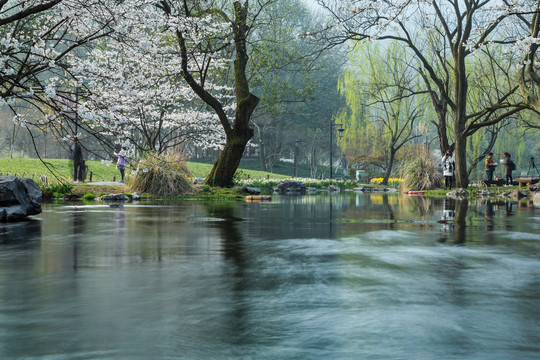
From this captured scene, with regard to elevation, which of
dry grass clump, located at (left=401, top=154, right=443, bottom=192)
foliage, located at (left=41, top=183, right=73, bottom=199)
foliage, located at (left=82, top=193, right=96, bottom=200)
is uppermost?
dry grass clump, located at (left=401, top=154, right=443, bottom=192)

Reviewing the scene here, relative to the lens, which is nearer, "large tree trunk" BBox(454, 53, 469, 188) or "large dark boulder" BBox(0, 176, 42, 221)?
"large dark boulder" BBox(0, 176, 42, 221)

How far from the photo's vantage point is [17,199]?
39.7 ft

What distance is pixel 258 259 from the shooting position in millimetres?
7082

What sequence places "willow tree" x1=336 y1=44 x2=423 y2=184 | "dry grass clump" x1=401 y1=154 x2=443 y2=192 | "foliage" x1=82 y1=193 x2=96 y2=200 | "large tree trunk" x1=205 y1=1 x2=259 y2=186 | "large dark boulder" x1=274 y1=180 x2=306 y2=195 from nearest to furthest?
"foliage" x1=82 y1=193 x2=96 y2=200 → "large tree trunk" x1=205 y1=1 x2=259 y2=186 → "dry grass clump" x1=401 y1=154 x2=443 y2=192 → "large dark boulder" x1=274 y1=180 x2=306 y2=195 → "willow tree" x1=336 y1=44 x2=423 y2=184

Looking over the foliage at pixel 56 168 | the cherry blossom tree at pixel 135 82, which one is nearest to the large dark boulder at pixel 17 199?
the cherry blossom tree at pixel 135 82

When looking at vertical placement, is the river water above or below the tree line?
below

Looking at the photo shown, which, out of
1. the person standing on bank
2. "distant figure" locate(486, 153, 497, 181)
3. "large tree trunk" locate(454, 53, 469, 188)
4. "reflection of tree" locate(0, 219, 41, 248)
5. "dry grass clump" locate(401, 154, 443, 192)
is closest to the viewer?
"reflection of tree" locate(0, 219, 41, 248)

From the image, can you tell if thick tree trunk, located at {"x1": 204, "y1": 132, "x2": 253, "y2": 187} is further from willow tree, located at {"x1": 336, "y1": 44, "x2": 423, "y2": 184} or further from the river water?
willow tree, located at {"x1": 336, "y1": 44, "x2": 423, "y2": 184}

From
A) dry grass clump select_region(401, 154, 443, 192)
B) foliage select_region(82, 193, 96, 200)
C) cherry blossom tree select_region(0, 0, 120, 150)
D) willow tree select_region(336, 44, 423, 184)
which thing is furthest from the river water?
willow tree select_region(336, 44, 423, 184)

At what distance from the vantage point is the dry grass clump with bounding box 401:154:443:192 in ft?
105

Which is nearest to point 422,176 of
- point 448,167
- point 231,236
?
point 448,167

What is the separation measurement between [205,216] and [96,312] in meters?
9.05

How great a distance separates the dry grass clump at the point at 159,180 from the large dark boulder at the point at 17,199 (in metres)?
9.83

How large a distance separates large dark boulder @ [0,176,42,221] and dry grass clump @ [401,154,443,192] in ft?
76.8
